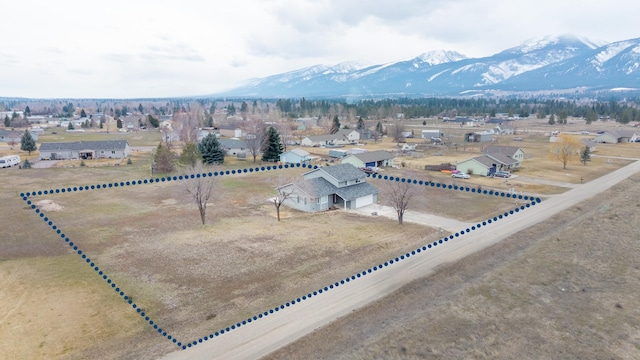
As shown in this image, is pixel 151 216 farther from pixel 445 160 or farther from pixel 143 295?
pixel 445 160

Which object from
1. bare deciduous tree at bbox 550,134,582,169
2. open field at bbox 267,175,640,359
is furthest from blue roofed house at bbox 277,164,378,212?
bare deciduous tree at bbox 550,134,582,169

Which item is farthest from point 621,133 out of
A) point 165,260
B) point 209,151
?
point 165,260

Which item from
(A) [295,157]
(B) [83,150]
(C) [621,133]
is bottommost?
(A) [295,157]

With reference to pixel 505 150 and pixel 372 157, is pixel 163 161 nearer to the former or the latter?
pixel 372 157

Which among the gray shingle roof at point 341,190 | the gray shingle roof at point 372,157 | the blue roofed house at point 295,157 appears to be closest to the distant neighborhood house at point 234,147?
the blue roofed house at point 295,157

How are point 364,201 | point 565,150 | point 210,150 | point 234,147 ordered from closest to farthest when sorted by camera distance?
point 364,201 → point 565,150 → point 210,150 → point 234,147

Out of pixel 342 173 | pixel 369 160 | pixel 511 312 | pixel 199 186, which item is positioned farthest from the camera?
pixel 369 160

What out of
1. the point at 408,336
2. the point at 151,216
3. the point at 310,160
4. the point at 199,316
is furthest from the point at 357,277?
the point at 310,160
